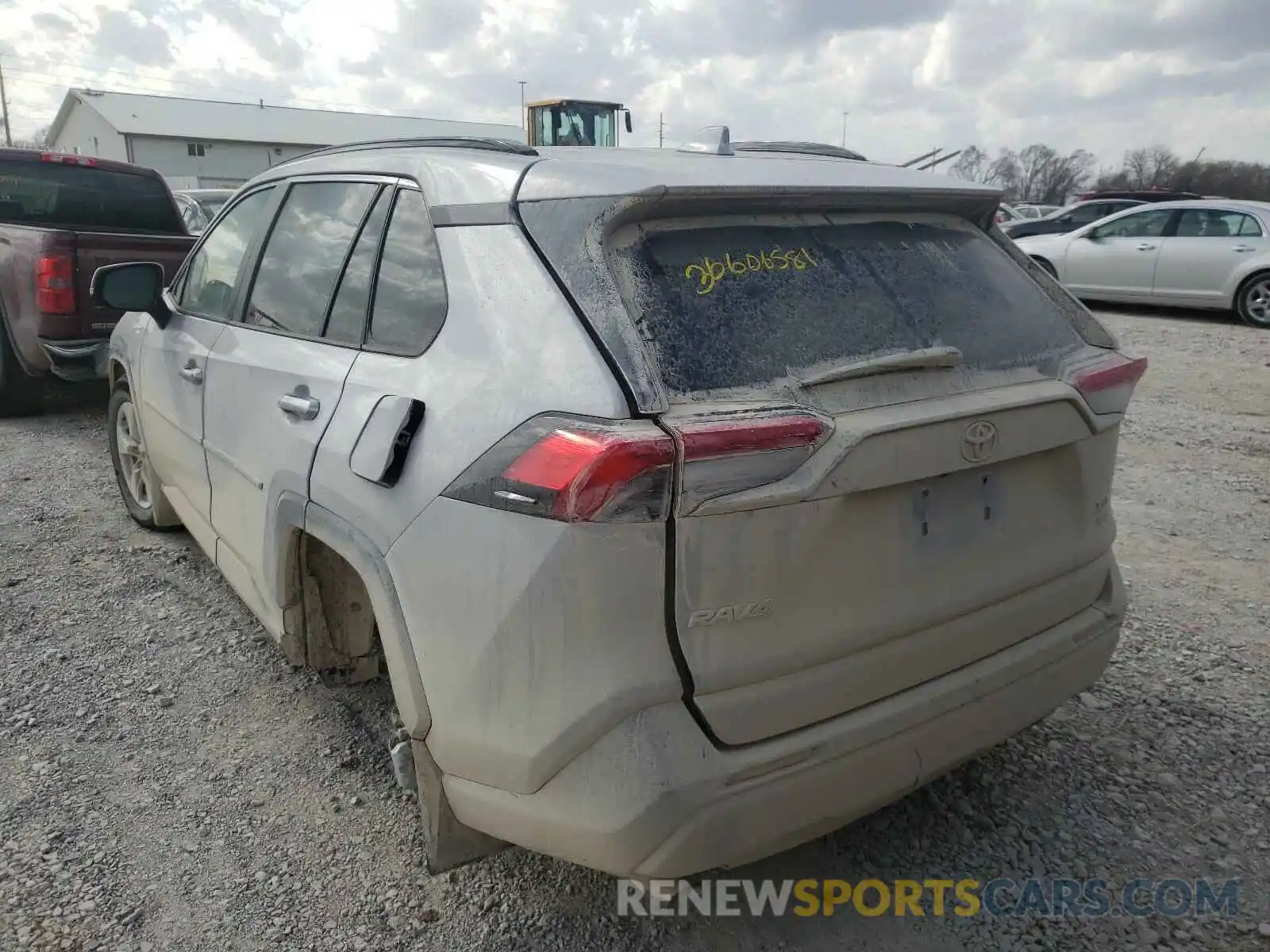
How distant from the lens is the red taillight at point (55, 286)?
605 cm

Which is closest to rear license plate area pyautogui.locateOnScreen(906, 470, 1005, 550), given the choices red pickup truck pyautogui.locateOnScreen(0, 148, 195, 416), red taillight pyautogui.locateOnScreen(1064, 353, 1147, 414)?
red taillight pyautogui.locateOnScreen(1064, 353, 1147, 414)

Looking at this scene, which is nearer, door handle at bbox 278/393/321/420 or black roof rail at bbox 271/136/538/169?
black roof rail at bbox 271/136/538/169

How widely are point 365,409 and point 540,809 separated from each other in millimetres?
994

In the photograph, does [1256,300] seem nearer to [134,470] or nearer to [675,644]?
[134,470]

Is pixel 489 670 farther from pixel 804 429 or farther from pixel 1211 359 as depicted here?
pixel 1211 359

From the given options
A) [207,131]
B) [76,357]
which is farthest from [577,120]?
[207,131]

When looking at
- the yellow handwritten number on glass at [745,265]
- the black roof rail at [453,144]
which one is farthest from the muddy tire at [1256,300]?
the black roof rail at [453,144]

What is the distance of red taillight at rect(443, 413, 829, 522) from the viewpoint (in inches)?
64.9

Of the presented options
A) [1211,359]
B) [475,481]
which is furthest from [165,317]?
[1211,359]

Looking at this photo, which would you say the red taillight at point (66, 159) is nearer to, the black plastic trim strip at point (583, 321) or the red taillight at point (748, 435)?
the black plastic trim strip at point (583, 321)

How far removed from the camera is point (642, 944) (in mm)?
2203

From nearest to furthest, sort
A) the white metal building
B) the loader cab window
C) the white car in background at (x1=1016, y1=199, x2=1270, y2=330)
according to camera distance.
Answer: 1. the white car in background at (x1=1016, y1=199, x2=1270, y2=330)
2. the loader cab window
3. the white metal building

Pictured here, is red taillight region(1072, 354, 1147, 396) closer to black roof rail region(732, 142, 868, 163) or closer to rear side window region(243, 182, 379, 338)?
black roof rail region(732, 142, 868, 163)

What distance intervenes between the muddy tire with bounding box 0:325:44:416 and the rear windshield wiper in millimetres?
6783
